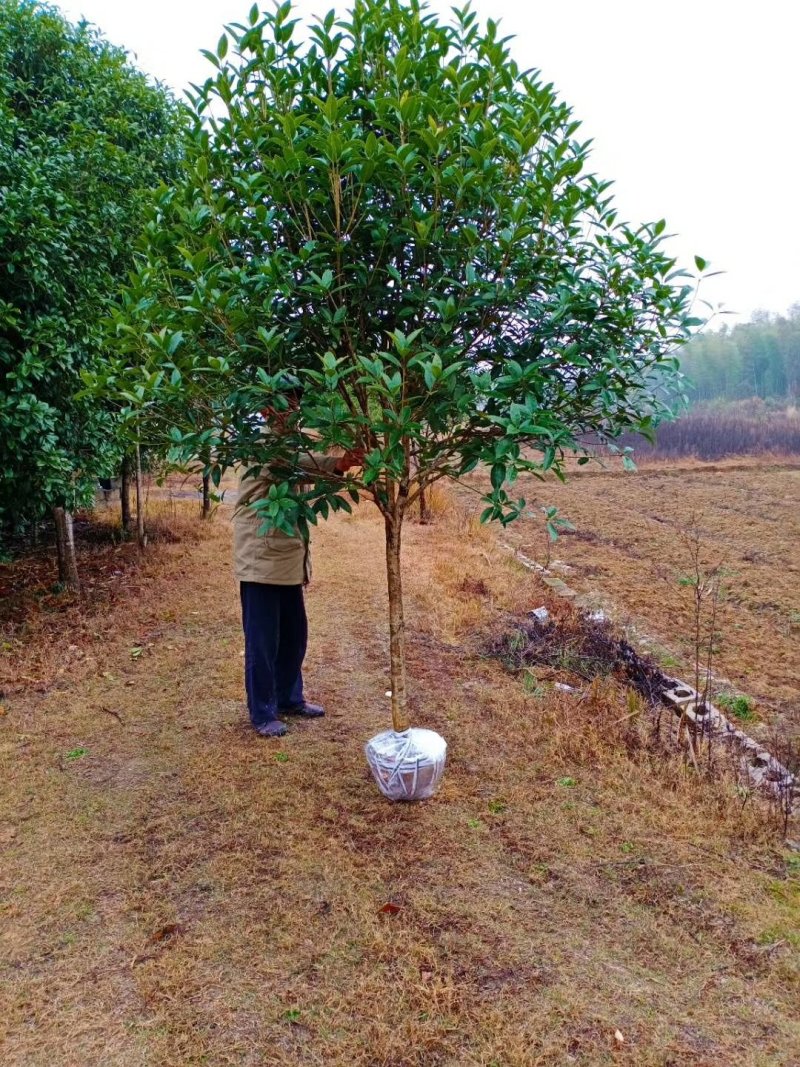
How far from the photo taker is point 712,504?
1330 cm

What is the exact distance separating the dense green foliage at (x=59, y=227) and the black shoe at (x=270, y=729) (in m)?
2.23

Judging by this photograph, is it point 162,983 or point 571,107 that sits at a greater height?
point 571,107

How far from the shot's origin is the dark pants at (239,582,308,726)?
3773 millimetres

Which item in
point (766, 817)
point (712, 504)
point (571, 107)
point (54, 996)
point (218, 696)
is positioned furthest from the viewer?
point (712, 504)

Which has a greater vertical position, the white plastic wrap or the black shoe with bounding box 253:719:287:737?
the white plastic wrap

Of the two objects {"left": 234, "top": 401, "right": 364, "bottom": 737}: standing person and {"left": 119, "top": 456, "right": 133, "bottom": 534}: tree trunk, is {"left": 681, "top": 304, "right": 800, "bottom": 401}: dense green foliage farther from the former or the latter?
{"left": 234, "top": 401, "right": 364, "bottom": 737}: standing person

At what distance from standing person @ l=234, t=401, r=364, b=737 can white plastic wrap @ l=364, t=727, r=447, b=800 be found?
903 mm

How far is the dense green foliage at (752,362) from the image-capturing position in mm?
30234

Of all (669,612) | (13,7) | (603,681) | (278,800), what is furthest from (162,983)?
(13,7)

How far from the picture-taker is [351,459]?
2979 millimetres

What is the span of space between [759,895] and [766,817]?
562 millimetres

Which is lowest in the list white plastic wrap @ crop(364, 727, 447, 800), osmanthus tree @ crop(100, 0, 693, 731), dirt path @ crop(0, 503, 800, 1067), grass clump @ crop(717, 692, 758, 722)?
grass clump @ crop(717, 692, 758, 722)

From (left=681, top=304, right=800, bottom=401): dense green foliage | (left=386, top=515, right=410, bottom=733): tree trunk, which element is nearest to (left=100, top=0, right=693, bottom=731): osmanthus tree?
(left=386, top=515, right=410, bottom=733): tree trunk

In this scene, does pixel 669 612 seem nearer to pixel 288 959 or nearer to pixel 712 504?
pixel 288 959
